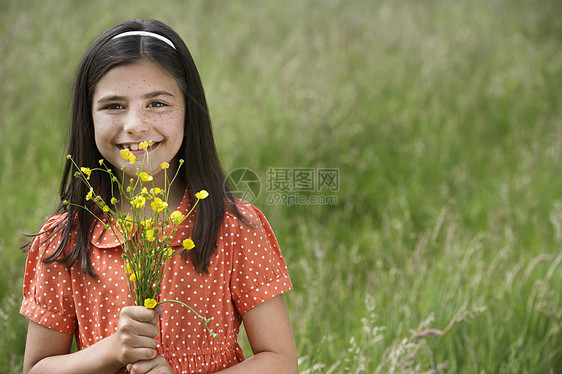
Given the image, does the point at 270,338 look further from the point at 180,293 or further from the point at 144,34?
the point at 144,34

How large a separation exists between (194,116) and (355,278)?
1.60 metres

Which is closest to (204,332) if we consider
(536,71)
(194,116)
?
(194,116)

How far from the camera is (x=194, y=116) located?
154 cm

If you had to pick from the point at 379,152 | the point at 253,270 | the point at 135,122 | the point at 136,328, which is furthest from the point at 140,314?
the point at 379,152

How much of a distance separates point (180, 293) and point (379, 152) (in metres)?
2.72

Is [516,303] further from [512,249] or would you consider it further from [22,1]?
[22,1]

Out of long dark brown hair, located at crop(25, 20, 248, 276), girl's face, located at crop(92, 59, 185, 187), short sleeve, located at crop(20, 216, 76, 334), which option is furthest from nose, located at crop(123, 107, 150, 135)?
short sleeve, located at crop(20, 216, 76, 334)

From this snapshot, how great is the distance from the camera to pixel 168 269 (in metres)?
1.47

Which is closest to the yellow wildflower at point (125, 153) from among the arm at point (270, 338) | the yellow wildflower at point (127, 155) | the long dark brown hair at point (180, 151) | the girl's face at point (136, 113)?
the yellow wildflower at point (127, 155)

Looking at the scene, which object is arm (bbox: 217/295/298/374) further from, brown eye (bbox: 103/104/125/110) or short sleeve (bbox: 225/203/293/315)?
brown eye (bbox: 103/104/125/110)

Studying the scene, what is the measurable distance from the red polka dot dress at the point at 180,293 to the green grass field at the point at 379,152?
1.68ft

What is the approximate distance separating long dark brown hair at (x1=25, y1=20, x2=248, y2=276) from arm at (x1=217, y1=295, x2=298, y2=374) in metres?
0.17

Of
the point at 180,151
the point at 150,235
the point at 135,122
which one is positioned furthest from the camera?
the point at 180,151

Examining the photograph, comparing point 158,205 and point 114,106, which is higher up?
point 114,106
